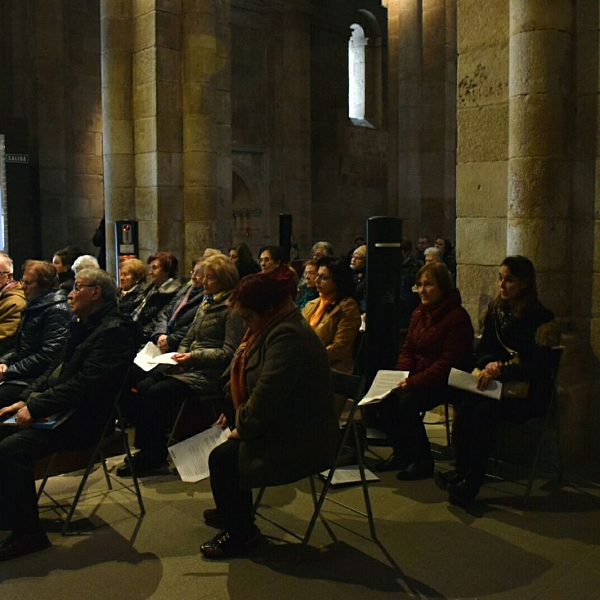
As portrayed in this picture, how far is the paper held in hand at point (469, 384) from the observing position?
186 inches

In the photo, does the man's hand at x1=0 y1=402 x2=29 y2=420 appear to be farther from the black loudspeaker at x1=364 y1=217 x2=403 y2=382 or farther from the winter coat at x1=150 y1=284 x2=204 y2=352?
the black loudspeaker at x1=364 y1=217 x2=403 y2=382

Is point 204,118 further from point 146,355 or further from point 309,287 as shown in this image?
point 146,355

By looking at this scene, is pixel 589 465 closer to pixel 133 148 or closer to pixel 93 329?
pixel 93 329

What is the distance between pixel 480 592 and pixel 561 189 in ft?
9.16

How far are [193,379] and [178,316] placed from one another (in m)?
0.95

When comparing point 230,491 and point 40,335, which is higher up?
point 40,335

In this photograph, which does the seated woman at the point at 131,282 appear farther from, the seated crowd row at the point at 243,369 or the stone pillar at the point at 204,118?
the stone pillar at the point at 204,118

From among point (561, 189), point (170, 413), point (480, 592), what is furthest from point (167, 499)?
point (561, 189)

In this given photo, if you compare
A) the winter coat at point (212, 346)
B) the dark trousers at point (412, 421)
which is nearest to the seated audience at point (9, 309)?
the winter coat at point (212, 346)

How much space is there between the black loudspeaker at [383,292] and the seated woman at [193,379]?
0.96 meters

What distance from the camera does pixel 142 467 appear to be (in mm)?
5438

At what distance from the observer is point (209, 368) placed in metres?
5.53

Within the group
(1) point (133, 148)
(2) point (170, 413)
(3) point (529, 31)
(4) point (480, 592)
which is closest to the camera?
(4) point (480, 592)

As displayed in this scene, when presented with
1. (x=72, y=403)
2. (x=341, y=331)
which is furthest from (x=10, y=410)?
(x=341, y=331)
